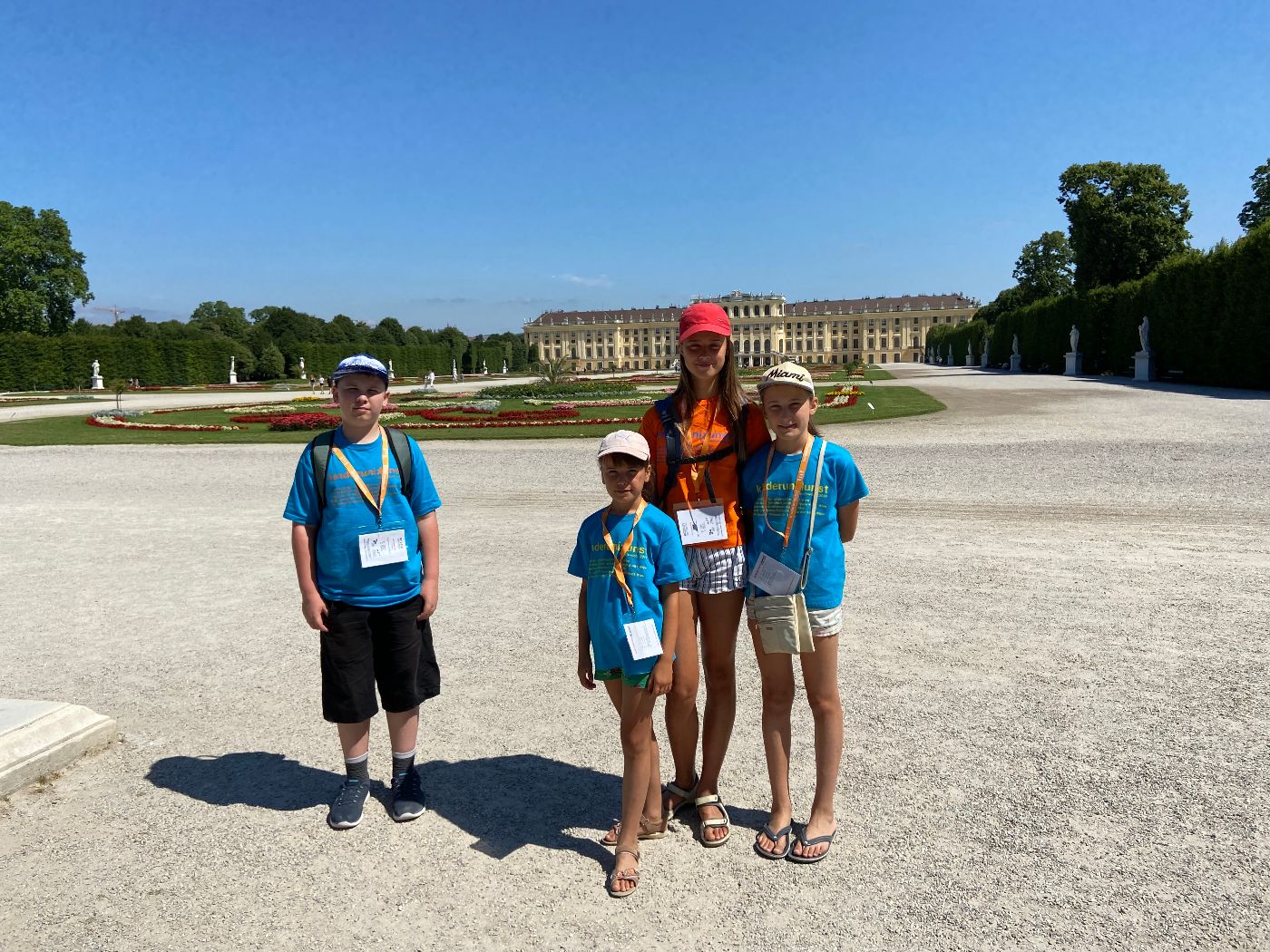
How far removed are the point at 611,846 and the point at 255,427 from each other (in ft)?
63.5

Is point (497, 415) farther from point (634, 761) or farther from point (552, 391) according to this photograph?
point (634, 761)

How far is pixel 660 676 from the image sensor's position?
268 cm

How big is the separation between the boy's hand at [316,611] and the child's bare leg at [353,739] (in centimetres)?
39

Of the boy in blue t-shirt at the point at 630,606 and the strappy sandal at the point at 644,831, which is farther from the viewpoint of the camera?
the strappy sandal at the point at 644,831

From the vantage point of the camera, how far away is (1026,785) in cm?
315

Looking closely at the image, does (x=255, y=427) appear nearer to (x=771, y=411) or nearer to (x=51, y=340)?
(x=771, y=411)

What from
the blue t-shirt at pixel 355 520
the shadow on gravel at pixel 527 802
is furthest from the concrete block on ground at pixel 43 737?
the shadow on gravel at pixel 527 802

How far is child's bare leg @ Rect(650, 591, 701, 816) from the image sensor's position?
9.12 feet

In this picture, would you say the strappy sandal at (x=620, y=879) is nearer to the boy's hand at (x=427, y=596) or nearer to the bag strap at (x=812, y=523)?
the bag strap at (x=812, y=523)

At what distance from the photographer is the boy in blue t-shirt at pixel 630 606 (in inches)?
104

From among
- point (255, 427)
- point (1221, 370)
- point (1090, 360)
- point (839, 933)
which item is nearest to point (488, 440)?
point (255, 427)

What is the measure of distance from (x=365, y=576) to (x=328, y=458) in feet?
1.47

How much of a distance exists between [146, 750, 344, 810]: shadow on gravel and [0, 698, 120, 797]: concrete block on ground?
A: 329 millimetres

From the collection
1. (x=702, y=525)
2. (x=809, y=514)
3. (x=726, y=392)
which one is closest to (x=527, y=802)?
(x=702, y=525)
